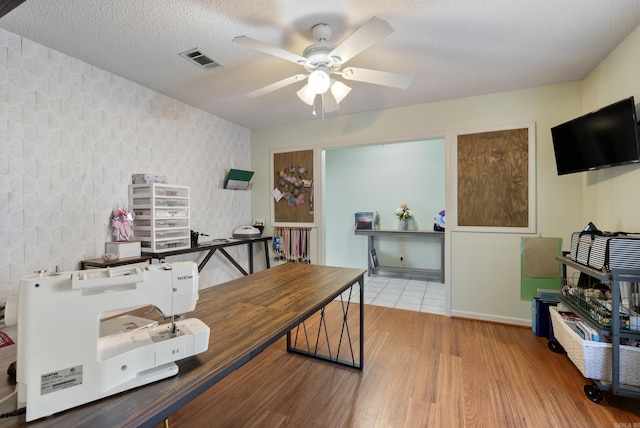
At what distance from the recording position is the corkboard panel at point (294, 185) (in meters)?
4.07

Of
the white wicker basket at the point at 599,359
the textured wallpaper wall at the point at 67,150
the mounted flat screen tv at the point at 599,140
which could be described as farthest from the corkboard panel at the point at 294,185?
the white wicker basket at the point at 599,359

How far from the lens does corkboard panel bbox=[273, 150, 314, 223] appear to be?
4074 mm

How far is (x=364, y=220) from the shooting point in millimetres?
5488

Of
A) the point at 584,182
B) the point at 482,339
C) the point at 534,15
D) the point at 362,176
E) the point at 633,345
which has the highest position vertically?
the point at 534,15

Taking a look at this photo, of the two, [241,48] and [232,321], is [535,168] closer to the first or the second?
[241,48]

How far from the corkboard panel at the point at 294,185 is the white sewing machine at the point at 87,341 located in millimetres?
3179

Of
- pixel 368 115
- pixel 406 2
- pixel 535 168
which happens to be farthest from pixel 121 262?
pixel 535 168

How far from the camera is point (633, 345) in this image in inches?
71.2

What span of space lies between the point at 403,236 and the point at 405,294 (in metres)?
1.23

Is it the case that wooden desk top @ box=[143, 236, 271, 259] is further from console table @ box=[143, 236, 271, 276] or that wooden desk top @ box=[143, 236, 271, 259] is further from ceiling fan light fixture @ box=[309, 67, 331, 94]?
ceiling fan light fixture @ box=[309, 67, 331, 94]

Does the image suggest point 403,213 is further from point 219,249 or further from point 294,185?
point 219,249

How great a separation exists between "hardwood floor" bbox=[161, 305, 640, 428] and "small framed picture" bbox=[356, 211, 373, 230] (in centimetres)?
289

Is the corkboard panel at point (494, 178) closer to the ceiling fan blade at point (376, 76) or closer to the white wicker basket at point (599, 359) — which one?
the white wicker basket at point (599, 359)

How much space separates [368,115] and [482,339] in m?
2.76
